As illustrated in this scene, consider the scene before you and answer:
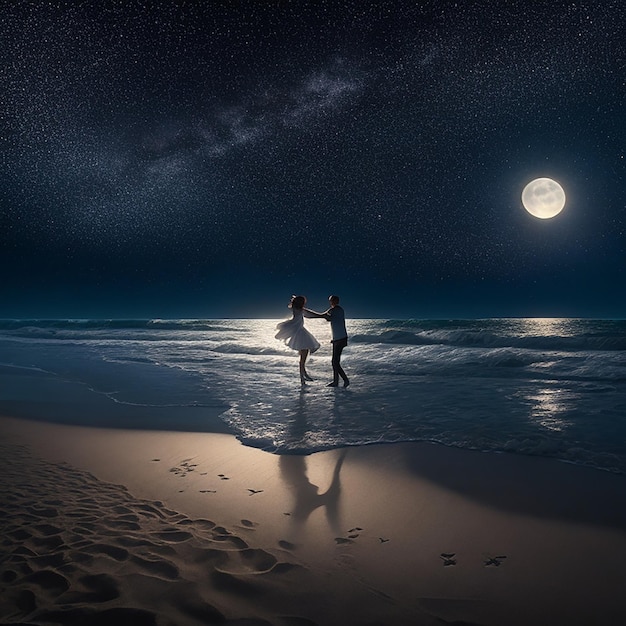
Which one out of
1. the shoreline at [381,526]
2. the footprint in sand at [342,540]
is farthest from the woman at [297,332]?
the footprint in sand at [342,540]

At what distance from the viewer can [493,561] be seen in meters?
2.88

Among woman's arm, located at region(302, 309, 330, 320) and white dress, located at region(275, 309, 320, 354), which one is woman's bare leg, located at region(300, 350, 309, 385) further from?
woman's arm, located at region(302, 309, 330, 320)

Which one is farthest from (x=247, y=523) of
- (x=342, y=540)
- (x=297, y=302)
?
(x=297, y=302)

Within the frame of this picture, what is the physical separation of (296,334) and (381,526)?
8.49 metres

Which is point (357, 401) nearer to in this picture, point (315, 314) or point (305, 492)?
point (315, 314)

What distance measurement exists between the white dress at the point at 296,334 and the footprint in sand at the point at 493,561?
8916 millimetres

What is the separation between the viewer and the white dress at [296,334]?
11714 millimetres

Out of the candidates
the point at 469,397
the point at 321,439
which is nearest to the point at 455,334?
the point at 469,397

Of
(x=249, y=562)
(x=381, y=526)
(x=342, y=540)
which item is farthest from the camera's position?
(x=381, y=526)

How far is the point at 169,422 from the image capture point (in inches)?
284

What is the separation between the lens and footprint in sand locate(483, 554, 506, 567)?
2838mm

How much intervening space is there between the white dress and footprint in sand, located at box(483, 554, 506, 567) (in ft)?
29.3

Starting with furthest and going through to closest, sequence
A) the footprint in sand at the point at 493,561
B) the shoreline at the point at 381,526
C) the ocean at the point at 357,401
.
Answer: the ocean at the point at 357,401 < the footprint in sand at the point at 493,561 < the shoreline at the point at 381,526

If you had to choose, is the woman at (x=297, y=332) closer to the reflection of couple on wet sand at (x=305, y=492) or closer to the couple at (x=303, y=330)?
the couple at (x=303, y=330)
